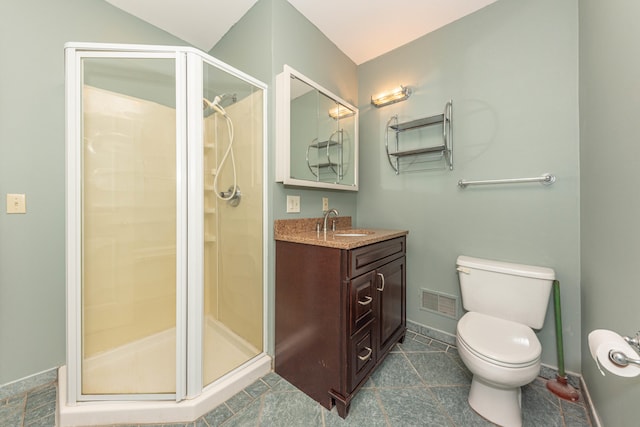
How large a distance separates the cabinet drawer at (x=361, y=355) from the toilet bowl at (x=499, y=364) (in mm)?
473

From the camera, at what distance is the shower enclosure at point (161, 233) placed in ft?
3.87

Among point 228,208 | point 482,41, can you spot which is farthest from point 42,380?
point 482,41

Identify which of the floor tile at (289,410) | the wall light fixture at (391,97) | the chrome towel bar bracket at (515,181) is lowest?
the floor tile at (289,410)

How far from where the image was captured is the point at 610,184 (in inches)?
39.4

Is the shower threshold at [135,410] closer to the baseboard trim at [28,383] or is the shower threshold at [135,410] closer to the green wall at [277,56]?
the baseboard trim at [28,383]

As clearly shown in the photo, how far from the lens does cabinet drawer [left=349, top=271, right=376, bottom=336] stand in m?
1.23

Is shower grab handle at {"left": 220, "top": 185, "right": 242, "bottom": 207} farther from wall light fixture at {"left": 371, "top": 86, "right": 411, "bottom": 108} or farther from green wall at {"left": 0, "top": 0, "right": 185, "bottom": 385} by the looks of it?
wall light fixture at {"left": 371, "top": 86, "right": 411, "bottom": 108}

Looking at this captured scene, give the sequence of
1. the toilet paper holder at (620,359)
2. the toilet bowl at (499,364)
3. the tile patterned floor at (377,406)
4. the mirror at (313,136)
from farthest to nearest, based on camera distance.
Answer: the mirror at (313,136)
the tile patterned floor at (377,406)
the toilet bowl at (499,364)
the toilet paper holder at (620,359)

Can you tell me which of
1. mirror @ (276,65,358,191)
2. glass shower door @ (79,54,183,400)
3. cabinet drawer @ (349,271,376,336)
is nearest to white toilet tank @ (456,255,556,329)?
cabinet drawer @ (349,271,376,336)

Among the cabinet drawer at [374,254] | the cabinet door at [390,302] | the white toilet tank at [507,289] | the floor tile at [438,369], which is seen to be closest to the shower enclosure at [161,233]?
the cabinet drawer at [374,254]

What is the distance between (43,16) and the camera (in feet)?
4.49

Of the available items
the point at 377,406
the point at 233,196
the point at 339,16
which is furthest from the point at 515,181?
the point at 233,196

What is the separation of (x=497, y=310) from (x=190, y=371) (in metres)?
1.78

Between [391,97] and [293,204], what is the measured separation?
1271 mm
